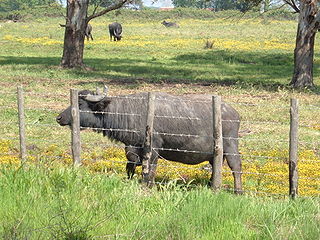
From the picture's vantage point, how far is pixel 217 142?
9445 mm

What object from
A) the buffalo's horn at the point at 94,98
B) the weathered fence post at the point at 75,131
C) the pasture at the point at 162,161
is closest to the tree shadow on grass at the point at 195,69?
the pasture at the point at 162,161

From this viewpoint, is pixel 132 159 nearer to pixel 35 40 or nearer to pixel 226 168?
pixel 226 168

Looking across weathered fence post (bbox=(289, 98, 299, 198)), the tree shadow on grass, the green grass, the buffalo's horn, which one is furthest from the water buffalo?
the tree shadow on grass

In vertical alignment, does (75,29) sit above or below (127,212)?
above

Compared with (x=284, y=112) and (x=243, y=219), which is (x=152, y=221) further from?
(x=284, y=112)

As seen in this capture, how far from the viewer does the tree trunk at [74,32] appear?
2916cm

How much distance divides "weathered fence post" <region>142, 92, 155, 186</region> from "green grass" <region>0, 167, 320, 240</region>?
1.28 metres

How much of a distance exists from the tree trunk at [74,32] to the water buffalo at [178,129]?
1854cm

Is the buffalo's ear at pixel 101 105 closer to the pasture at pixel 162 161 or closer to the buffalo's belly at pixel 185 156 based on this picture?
the pasture at pixel 162 161

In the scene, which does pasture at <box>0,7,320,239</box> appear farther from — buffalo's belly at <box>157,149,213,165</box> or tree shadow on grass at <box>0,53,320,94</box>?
buffalo's belly at <box>157,149,213,165</box>

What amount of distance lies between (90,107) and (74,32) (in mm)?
18462

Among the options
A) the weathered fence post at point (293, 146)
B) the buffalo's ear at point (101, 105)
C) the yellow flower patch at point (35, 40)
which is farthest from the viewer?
the yellow flower patch at point (35, 40)

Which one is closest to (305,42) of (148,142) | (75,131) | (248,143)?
(248,143)

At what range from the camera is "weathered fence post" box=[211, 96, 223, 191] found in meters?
9.32
